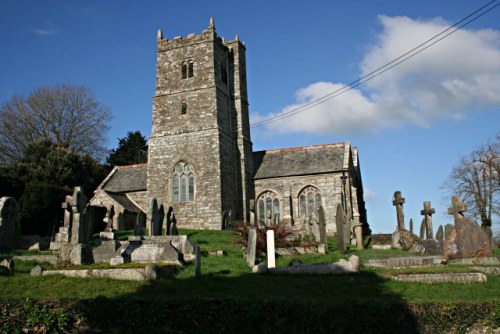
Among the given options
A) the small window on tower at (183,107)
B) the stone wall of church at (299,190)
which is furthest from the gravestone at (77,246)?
the small window on tower at (183,107)

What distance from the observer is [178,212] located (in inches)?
1281

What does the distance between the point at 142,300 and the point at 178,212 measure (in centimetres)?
2420

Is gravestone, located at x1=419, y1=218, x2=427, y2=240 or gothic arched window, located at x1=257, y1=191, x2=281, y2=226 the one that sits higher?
gothic arched window, located at x1=257, y1=191, x2=281, y2=226

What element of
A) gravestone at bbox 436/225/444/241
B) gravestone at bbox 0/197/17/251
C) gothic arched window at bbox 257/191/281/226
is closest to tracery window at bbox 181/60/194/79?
gothic arched window at bbox 257/191/281/226

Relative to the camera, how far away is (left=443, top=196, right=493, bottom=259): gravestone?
14172 mm

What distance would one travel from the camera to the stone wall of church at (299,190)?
3309cm

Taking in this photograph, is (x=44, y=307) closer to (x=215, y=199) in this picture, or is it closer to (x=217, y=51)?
(x=215, y=199)

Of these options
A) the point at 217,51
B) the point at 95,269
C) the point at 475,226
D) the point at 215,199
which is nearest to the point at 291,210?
the point at 215,199

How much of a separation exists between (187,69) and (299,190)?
11.3 m

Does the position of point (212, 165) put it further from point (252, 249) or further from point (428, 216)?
point (252, 249)

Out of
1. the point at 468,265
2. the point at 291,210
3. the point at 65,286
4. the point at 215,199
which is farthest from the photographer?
the point at 291,210

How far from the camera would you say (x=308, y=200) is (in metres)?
34.1

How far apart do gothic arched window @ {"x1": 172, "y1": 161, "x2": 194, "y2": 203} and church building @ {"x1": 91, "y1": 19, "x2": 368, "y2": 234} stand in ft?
0.21

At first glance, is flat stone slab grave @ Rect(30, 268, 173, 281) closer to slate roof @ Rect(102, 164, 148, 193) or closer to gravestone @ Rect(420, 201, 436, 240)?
gravestone @ Rect(420, 201, 436, 240)
